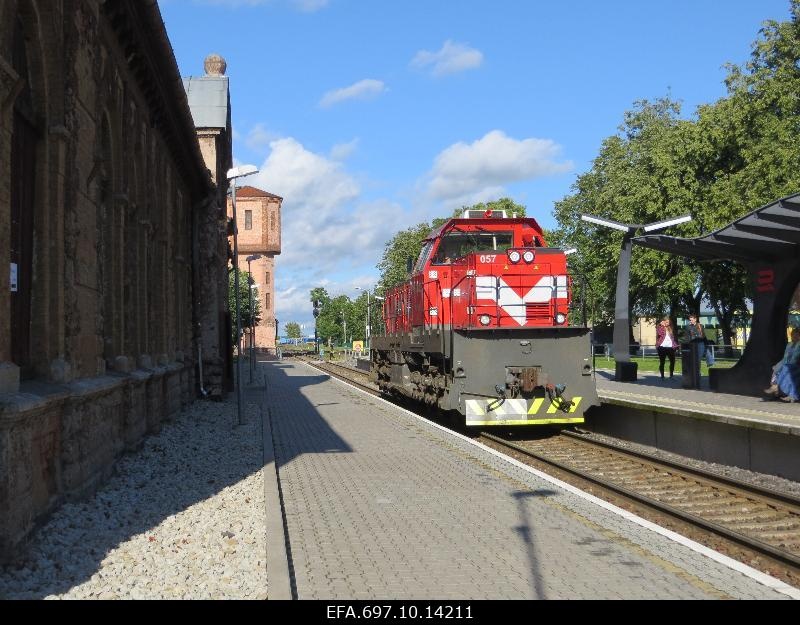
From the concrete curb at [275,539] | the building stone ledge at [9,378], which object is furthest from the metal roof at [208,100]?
the building stone ledge at [9,378]

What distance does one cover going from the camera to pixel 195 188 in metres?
22.9

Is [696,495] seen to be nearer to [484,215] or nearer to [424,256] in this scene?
[484,215]

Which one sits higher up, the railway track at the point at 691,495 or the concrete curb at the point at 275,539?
the concrete curb at the point at 275,539

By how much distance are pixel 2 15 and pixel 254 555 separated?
4.54 meters

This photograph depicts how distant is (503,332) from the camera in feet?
46.1

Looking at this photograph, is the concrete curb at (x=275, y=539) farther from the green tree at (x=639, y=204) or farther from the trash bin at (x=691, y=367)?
the green tree at (x=639, y=204)

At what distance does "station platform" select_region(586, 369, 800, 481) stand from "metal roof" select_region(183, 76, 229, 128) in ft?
52.4

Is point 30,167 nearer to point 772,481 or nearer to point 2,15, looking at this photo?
point 2,15

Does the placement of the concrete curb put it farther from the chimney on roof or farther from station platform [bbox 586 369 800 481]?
the chimney on roof

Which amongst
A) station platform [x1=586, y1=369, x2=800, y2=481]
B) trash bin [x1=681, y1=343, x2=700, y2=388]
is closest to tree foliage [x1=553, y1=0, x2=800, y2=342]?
trash bin [x1=681, y1=343, x2=700, y2=388]

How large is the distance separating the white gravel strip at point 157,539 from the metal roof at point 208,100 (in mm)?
17730

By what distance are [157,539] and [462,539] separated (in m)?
2.54

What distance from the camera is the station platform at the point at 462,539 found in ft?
18.4
